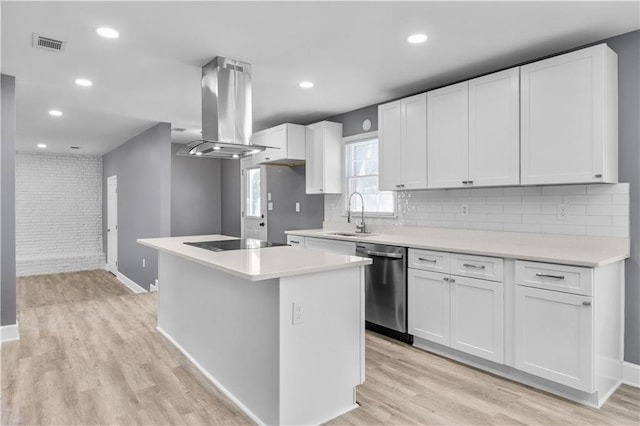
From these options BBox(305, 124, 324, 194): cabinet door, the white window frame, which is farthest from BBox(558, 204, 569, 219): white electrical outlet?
BBox(305, 124, 324, 194): cabinet door

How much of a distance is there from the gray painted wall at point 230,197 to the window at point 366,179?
11.0 feet

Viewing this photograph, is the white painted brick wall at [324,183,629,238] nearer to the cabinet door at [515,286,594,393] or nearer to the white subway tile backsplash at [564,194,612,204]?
the white subway tile backsplash at [564,194,612,204]

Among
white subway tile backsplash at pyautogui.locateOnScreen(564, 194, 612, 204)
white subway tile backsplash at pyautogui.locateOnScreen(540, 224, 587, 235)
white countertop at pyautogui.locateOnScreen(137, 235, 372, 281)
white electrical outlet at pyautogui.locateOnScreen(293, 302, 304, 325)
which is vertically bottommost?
white electrical outlet at pyautogui.locateOnScreen(293, 302, 304, 325)

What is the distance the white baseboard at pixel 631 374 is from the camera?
8.72ft

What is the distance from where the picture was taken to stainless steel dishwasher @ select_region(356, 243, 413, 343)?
11.2 feet

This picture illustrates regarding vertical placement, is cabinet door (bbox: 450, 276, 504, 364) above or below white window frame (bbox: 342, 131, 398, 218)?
below

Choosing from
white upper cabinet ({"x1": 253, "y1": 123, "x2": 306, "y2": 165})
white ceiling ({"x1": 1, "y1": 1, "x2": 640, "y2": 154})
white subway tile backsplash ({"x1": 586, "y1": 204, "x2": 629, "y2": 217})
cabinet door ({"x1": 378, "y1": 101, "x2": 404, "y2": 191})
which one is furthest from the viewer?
white upper cabinet ({"x1": 253, "y1": 123, "x2": 306, "y2": 165})

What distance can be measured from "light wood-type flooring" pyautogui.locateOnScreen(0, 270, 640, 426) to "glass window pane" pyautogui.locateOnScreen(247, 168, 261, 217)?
3.46 m

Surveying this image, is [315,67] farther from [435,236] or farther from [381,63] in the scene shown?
[435,236]

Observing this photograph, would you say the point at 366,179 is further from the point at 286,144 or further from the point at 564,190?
the point at 564,190

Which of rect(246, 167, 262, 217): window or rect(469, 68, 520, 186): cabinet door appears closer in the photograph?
rect(469, 68, 520, 186): cabinet door

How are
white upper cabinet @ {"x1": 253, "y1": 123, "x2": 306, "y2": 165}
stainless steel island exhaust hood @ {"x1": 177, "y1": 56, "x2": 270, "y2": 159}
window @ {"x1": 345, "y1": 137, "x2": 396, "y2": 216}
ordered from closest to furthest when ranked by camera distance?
stainless steel island exhaust hood @ {"x1": 177, "y1": 56, "x2": 270, "y2": 159} < window @ {"x1": 345, "y1": 137, "x2": 396, "y2": 216} < white upper cabinet @ {"x1": 253, "y1": 123, "x2": 306, "y2": 165}

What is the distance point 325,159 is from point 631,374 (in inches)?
140

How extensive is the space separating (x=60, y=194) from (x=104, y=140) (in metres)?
2.40
